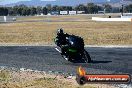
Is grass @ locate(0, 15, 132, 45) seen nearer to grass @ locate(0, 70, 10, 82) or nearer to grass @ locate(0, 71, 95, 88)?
grass @ locate(0, 70, 10, 82)

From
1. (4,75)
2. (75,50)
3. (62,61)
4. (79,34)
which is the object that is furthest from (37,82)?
(79,34)

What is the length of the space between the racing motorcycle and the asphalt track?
348 mm

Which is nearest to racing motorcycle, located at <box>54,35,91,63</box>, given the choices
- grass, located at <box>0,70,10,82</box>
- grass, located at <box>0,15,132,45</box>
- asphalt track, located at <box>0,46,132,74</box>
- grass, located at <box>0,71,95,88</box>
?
asphalt track, located at <box>0,46,132,74</box>

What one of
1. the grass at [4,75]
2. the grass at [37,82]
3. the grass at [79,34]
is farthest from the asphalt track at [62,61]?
the grass at [79,34]

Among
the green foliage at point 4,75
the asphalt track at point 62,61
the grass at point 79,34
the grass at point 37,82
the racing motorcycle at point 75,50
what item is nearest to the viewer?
the grass at point 37,82

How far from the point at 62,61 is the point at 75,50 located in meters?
1.10

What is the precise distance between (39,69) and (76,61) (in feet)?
8.13

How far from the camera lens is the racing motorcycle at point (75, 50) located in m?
17.3

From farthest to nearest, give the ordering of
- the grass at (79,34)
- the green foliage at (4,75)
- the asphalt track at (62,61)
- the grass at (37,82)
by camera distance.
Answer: the grass at (79,34) → the asphalt track at (62,61) → the green foliage at (4,75) → the grass at (37,82)

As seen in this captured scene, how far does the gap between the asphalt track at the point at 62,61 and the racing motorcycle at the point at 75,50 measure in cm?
35

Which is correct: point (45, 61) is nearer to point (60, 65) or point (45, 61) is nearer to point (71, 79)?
point (60, 65)

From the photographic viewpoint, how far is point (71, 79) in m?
13.4

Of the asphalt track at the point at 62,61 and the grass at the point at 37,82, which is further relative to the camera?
the asphalt track at the point at 62,61

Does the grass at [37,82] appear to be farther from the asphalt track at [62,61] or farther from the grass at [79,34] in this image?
the grass at [79,34]
